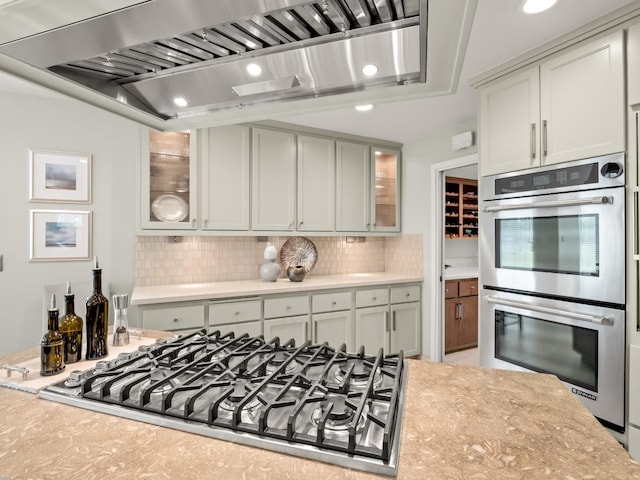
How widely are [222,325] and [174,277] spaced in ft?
2.47

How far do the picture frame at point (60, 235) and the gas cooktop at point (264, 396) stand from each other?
2.03m

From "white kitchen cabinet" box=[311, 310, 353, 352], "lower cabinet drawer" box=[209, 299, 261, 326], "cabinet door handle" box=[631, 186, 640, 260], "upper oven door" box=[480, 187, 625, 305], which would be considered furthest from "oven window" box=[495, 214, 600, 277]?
"lower cabinet drawer" box=[209, 299, 261, 326]

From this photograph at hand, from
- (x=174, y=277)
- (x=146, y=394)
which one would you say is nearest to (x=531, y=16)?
(x=146, y=394)

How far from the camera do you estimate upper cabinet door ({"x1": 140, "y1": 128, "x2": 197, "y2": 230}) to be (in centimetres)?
272

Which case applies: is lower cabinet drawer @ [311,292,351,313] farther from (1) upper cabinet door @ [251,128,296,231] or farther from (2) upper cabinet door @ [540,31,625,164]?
(2) upper cabinet door @ [540,31,625,164]

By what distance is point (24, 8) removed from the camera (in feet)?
2.23

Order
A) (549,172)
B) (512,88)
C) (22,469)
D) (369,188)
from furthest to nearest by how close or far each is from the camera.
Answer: (369,188), (512,88), (549,172), (22,469)

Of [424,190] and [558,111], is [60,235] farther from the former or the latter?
[558,111]

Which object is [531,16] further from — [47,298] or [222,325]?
[47,298]

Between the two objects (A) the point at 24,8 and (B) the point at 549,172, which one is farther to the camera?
(B) the point at 549,172

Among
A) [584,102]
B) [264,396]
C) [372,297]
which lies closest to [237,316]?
[372,297]

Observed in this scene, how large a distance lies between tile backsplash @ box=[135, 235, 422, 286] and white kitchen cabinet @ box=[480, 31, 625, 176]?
5.54 ft

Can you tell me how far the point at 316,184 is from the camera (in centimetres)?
347

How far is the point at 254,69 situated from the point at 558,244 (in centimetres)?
183
